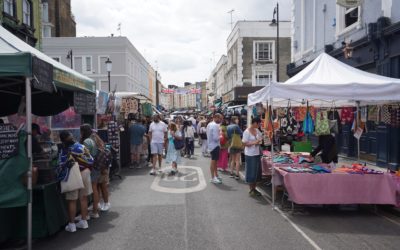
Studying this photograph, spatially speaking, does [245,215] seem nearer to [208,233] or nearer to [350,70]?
[208,233]

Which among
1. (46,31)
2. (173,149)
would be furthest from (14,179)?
(46,31)

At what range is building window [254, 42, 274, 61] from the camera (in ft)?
130

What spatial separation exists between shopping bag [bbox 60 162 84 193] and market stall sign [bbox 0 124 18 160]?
0.98 metres

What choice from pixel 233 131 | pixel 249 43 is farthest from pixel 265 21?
pixel 233 131

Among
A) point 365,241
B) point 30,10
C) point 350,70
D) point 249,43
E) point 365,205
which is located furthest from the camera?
point 249,43

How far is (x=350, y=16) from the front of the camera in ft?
49.9

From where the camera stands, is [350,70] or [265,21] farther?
[265,21]

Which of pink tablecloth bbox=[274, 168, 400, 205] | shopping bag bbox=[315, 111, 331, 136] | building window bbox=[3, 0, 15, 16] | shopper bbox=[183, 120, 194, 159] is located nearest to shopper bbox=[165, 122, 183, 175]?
shopper bbox=[183, 120, 194, 159]

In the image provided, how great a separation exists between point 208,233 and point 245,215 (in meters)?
1.31

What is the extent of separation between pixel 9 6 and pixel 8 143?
1524 cm

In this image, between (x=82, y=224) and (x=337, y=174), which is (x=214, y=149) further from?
(x=82, y=224)

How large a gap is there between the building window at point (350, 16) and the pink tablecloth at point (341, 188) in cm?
935

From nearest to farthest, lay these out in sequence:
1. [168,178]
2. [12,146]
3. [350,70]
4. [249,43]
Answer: [12,146], [350,70], [168,178], [249,43]

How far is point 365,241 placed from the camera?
18.7 ft
